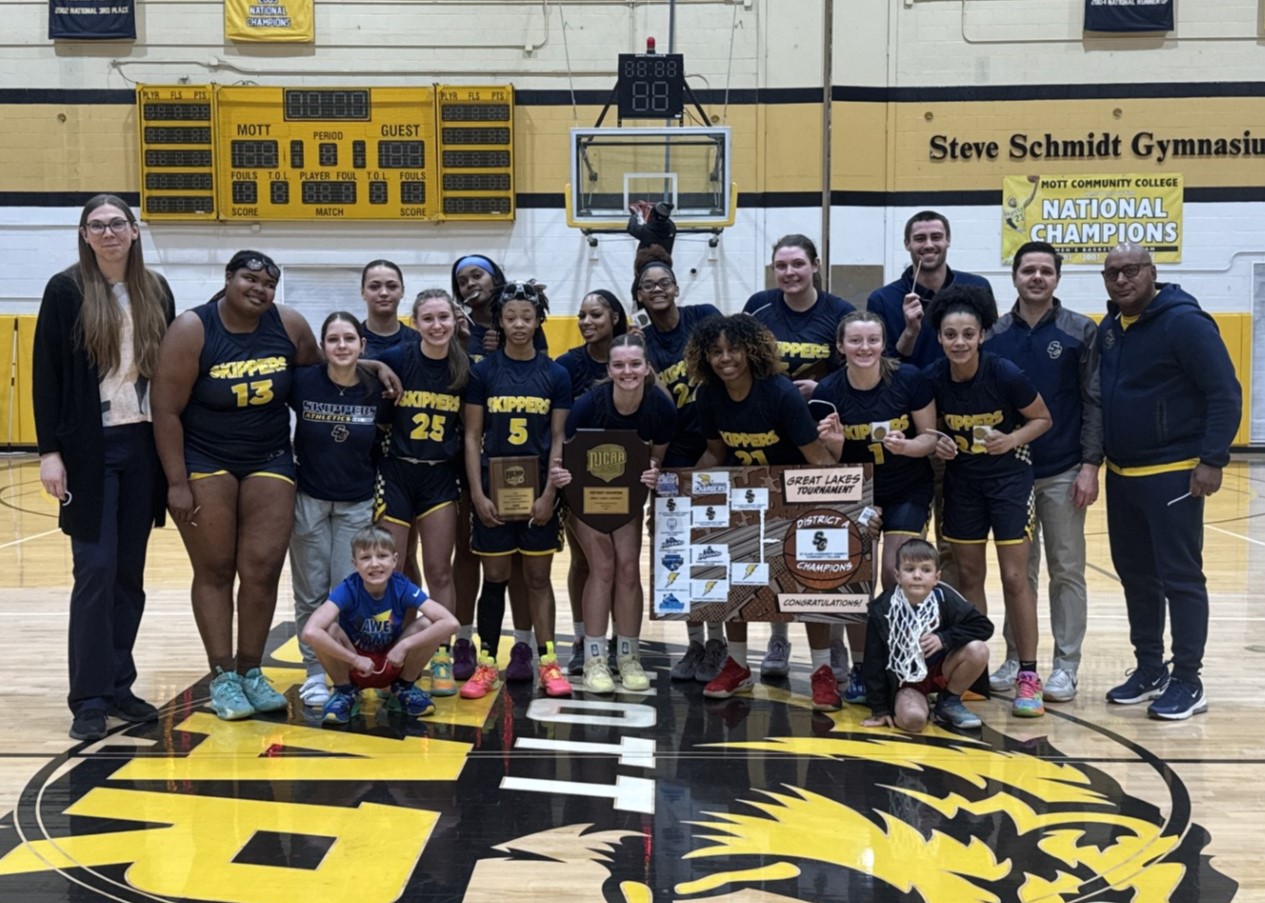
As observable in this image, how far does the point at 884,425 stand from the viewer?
4.93 m

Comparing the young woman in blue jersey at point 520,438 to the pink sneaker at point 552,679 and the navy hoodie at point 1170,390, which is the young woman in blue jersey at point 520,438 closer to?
the pink sneaker at point 552,679

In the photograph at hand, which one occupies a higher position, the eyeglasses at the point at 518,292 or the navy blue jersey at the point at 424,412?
the eyeglasses at the point at 518,292

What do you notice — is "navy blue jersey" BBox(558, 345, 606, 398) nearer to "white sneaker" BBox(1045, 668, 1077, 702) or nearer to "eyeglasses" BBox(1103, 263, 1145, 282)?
"eyeglasses" BBox(1103, 263, 1145, 282)

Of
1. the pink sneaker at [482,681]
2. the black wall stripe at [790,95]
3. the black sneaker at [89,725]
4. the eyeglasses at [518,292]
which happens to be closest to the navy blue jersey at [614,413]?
the eyeglasses at [518,292]

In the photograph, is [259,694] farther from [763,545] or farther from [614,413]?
[763,545]

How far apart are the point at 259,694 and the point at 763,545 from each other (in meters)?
2.12

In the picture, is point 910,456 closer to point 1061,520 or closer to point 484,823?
point 1061,520

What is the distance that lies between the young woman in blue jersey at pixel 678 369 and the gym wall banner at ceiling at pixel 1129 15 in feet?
37.4

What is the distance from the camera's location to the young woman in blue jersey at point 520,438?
5148 mm

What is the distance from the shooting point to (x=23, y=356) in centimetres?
1520

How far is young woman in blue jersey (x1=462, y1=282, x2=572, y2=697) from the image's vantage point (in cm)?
515

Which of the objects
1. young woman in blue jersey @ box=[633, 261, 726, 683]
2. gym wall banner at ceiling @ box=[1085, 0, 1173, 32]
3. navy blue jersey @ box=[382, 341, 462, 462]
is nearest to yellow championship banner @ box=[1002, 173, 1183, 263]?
gym wall banner at ceiling @ box=[1085, 0, 1173, 32]

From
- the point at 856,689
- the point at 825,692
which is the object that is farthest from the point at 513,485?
the point at 856,689

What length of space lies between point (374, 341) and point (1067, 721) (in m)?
3.33
